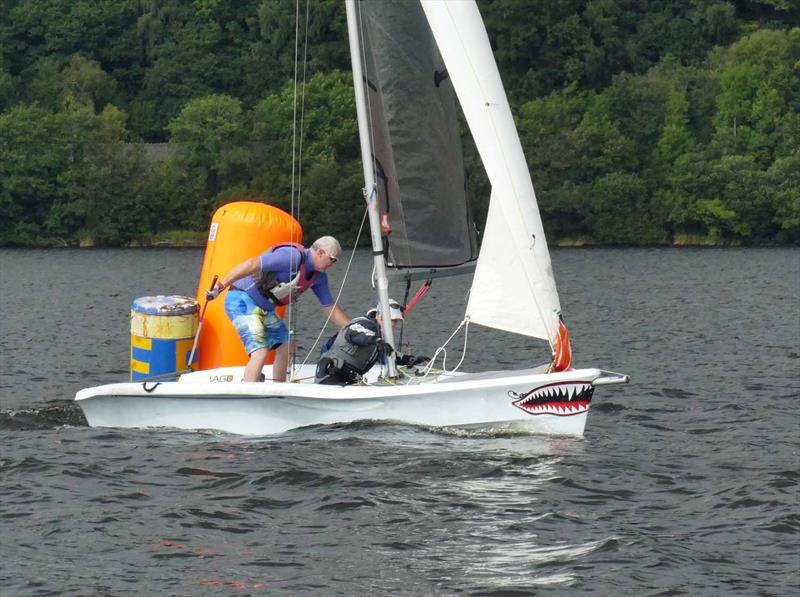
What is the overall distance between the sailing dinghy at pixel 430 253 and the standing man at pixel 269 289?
410mm

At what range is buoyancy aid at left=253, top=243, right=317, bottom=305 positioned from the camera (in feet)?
41.9

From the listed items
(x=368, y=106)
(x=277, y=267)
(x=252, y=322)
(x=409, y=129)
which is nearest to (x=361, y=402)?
(x=252, y=322)

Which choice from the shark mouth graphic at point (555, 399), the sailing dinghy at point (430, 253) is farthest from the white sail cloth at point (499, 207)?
the shark mouth graphic at point (555, 399)

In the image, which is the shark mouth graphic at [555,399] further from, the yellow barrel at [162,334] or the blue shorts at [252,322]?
the yellow barrel at [162,334]

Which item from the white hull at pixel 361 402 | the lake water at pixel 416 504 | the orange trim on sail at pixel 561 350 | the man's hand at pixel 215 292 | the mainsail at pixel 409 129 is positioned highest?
the mainsail at pixel 409 129

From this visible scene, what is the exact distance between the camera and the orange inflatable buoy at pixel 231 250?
13.7 meters

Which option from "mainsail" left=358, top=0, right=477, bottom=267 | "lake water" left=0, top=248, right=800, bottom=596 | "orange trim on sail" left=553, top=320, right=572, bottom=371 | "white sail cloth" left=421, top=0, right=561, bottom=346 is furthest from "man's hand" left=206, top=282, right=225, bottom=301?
"orange trim on sail" left=553, top=320, right=572, bottom=371

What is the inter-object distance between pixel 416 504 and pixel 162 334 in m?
3.44

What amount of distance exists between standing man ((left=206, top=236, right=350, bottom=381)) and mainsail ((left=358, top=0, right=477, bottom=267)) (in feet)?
2.53

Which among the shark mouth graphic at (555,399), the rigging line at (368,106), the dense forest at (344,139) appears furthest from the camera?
the dense forest at (344,139)

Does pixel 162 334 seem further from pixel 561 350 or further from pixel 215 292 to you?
pixel 561 350

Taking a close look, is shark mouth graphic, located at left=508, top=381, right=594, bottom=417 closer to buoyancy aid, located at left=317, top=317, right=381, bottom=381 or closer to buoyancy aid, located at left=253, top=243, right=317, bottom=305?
buoyancy aid, located at left=317, top=317, right=381, bottom=381

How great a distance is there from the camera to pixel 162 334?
43.6 feet

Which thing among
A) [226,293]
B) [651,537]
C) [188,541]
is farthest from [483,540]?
[226,293]
